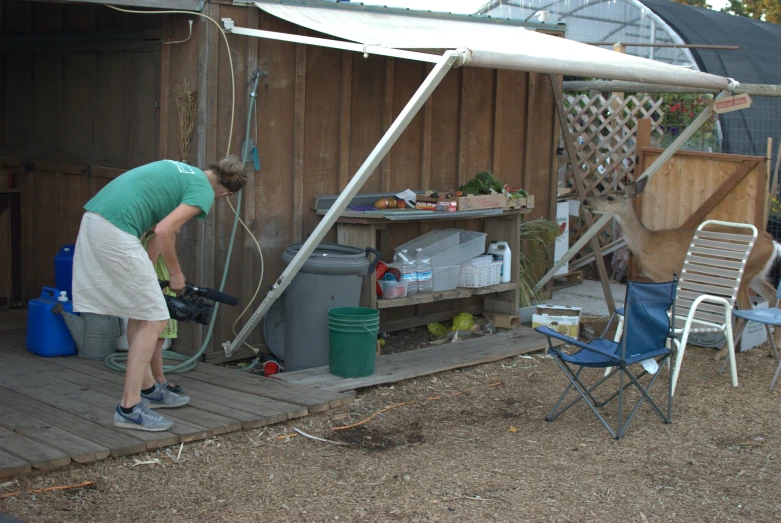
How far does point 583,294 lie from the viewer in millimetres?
10219

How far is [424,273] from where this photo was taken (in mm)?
7570

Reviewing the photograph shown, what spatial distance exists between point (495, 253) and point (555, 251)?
2096 mm

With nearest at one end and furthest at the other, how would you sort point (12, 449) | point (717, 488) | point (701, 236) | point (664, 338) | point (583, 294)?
point (12, 449) < point (717, 488) < point (664, 338) < point (701, 236) < point (583, 294)

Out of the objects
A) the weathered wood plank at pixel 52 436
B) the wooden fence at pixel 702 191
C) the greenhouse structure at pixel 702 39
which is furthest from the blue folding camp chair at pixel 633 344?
the greenhouse structure at pixel 702 39

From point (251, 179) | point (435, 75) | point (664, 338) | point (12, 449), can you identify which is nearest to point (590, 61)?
point (435, 75)

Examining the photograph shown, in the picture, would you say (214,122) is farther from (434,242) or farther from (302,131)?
(434,242)

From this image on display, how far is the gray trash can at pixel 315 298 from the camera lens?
6.59 m

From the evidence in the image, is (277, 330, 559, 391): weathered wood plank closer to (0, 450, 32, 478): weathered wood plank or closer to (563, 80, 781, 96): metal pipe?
(0, 450, 32, 478): weathered wood plank

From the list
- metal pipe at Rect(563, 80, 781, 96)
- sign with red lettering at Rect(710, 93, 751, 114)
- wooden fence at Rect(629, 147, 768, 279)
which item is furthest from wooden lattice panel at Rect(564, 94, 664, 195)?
sign with red lettering at Rect(710, 93, 751, 114)

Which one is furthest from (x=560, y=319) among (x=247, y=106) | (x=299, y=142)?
(x=247, y=106)

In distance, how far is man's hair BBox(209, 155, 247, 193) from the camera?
5074 millimetres

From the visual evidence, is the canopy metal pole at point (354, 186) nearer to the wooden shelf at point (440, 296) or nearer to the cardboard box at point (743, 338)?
the wooden shelf at point (440, 296)

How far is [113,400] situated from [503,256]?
4.03 meters

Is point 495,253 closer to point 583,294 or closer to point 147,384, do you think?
point 583,294
